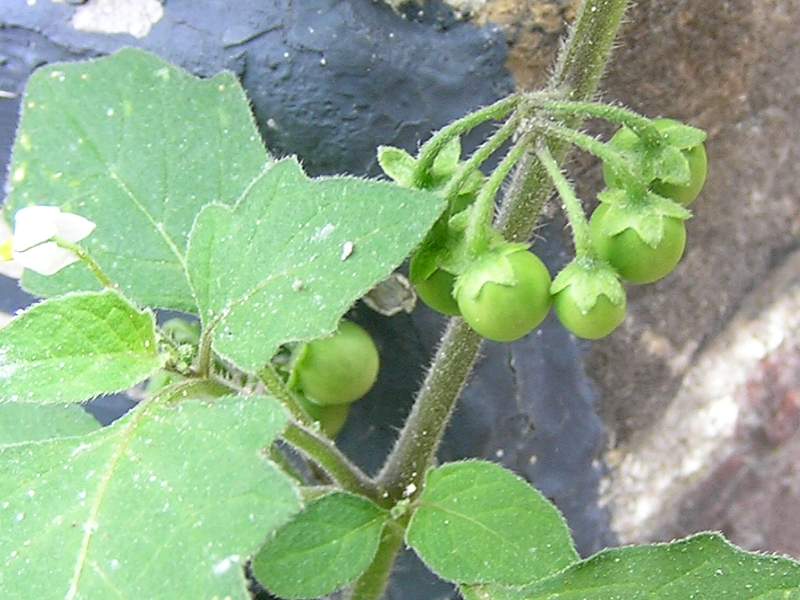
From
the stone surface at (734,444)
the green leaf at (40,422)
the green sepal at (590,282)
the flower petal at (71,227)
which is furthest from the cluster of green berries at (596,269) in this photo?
the stone surface at (734,444)

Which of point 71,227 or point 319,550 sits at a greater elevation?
point 71,227

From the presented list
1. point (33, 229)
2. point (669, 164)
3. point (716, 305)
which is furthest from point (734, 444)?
point (33, 229)

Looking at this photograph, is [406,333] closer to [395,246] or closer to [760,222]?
[395,246]

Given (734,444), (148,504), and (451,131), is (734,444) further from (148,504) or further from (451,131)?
(148,504)

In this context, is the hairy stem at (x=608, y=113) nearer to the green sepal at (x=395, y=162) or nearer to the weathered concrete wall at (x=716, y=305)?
the green sepal at (x=395, y=162)

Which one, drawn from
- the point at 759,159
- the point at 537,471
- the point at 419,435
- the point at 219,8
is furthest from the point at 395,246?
the point at 759,159
